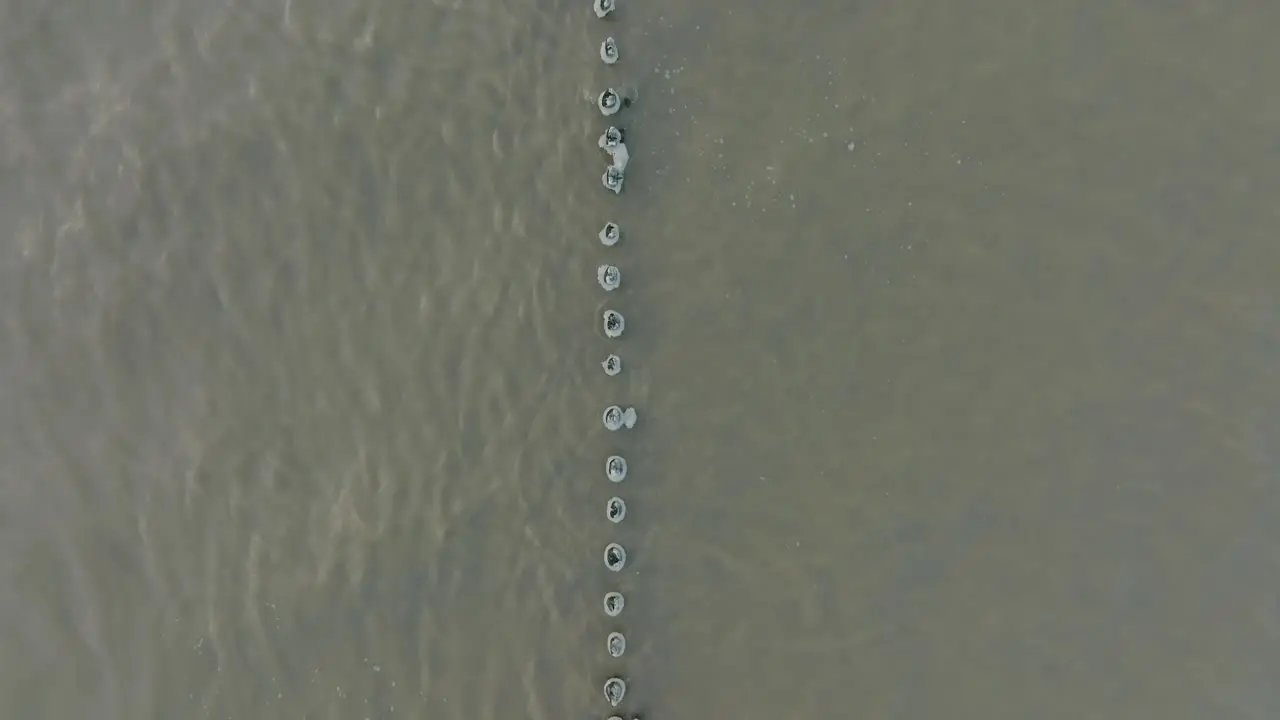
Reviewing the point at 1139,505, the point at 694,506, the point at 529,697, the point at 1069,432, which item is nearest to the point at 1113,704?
the point at 1139,505

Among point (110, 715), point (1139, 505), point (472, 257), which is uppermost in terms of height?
point (472, 257)

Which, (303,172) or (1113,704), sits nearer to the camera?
(1113,704)

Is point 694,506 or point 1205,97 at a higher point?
point 1205,97

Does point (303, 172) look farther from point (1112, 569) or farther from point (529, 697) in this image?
point (1112, 569)

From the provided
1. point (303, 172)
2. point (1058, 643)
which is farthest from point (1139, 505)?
point (303, 172)

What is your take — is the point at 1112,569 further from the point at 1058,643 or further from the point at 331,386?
the point at 331,386

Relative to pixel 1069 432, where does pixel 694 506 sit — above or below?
below
